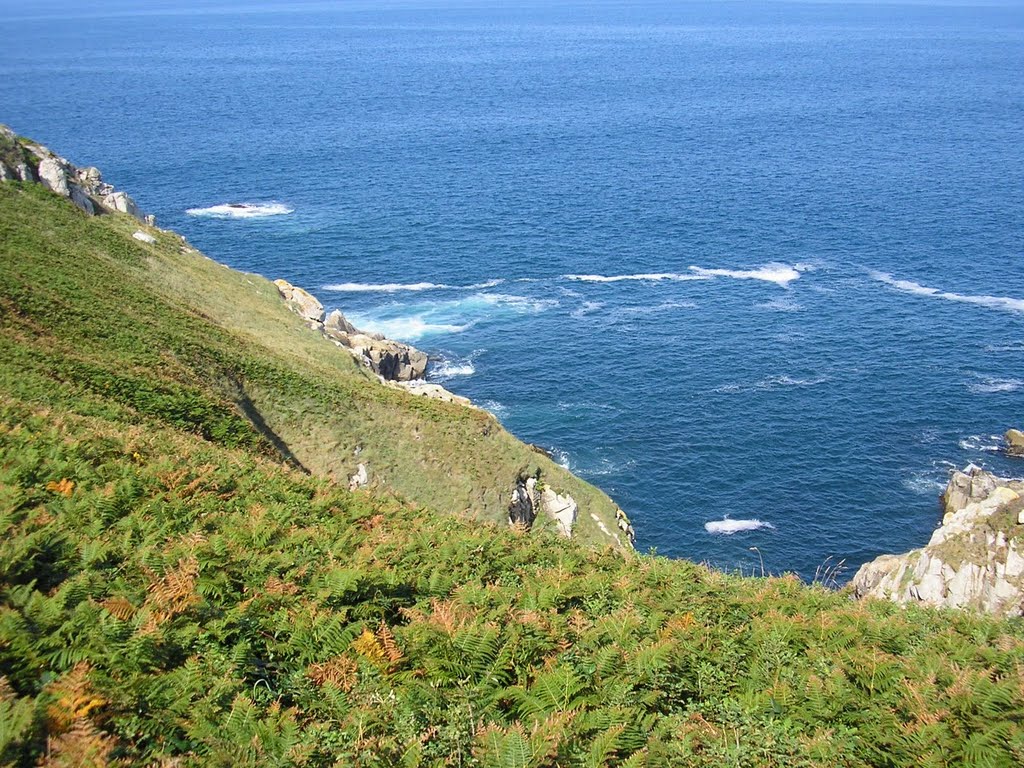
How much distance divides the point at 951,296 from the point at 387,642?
10469cm

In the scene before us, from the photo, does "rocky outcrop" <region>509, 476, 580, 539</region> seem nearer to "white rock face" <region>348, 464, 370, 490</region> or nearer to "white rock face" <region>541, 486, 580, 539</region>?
"white rock face" <region>541, 486, 580, 539</region>

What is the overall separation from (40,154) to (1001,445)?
9009 centimetres

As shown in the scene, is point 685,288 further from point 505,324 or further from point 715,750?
point 715,750

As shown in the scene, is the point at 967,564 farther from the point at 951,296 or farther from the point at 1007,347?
the point at 951,296

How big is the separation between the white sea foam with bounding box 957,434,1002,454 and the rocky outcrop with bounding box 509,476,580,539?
42797mm

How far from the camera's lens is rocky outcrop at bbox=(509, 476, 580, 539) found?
49.7 metres

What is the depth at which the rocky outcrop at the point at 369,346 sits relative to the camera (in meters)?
77.1

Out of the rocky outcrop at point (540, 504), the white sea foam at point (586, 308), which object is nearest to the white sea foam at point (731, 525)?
the rocky outcrop at point (540, 504)

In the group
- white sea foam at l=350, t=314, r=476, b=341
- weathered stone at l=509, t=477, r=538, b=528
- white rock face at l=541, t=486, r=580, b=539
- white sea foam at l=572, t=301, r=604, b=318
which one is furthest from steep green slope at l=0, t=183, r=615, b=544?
white sea foam at l=572, t=301, r=604, b=318

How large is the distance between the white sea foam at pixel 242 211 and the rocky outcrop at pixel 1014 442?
106314mm

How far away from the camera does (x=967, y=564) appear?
168 ft

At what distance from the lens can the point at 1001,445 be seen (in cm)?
7425

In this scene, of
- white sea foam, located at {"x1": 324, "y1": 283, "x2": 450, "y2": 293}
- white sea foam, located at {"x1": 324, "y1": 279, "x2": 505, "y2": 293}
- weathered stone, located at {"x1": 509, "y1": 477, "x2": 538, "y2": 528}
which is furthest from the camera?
white sea foam, located at {"x1": 324, "y1": 279, "x2": 505, "y2": 293}

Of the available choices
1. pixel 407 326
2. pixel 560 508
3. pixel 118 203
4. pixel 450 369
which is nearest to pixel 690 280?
pixel 407 326
